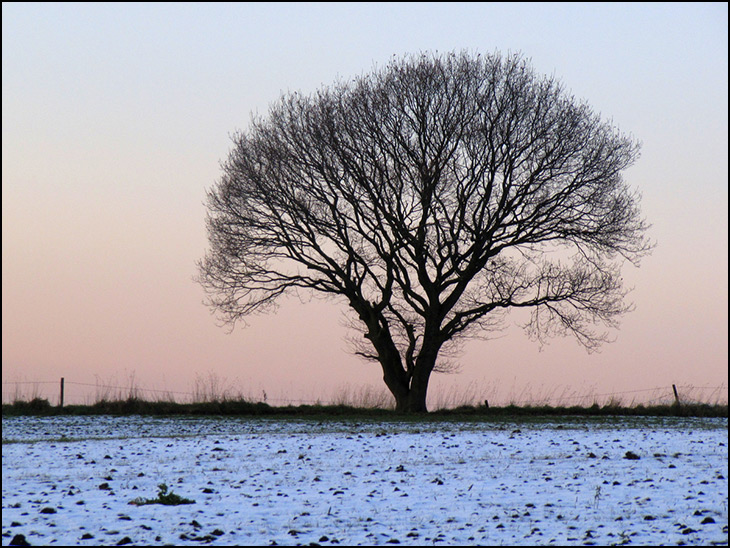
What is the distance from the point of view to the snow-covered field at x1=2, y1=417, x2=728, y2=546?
322 inches

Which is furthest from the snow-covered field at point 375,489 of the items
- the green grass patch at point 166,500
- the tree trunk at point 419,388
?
the tree trunk at point 419,388

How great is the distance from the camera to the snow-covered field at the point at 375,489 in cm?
818

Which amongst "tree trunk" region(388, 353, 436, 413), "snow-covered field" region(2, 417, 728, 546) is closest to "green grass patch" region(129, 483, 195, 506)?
"snow-covered field" region(2, 417, 728, 546)

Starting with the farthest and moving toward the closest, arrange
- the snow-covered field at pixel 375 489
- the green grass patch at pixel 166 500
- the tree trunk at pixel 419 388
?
the tree trunk at pixel 419 388 → the green grass patch at pixel 166 500 → the snow-covered field at pixel 375 489

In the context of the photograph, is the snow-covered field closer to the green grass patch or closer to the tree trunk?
the green grass patch

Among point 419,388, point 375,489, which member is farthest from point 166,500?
point 419,388

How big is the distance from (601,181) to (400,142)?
762 centimetres

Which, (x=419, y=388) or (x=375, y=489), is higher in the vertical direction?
(x=419, y=388)

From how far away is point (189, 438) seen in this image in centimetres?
1748

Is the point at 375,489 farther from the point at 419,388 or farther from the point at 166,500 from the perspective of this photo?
the point at 419,388

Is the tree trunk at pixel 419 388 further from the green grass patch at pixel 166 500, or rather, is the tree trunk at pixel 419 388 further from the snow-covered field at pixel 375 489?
the green grass patch at pixel 166 500

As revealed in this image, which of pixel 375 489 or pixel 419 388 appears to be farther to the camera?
pixel 419 388

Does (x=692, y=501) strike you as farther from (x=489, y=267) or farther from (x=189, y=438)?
(x=489, y=267)

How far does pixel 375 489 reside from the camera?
414 inches
